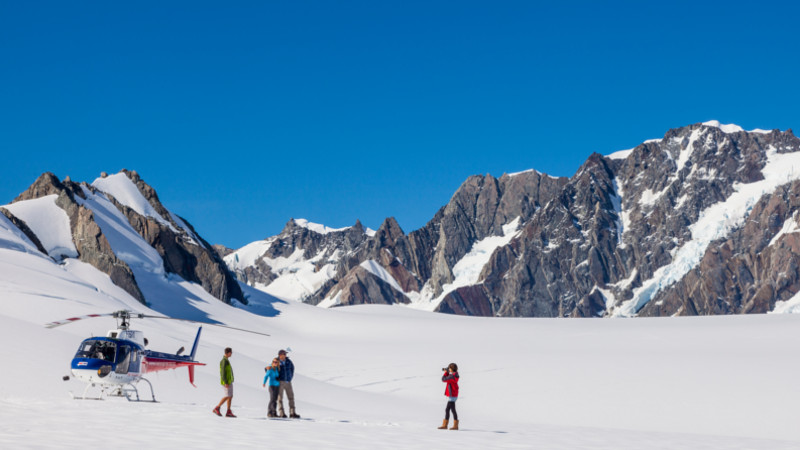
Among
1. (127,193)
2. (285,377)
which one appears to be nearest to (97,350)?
(285,377)

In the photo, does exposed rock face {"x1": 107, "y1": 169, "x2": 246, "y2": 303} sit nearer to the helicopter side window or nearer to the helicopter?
the helicopter

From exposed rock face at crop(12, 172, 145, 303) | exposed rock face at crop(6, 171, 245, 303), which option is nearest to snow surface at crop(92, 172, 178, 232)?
exposed rock face at crop(6, 171, 245, 303)

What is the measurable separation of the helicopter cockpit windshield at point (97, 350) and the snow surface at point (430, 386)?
1332mm

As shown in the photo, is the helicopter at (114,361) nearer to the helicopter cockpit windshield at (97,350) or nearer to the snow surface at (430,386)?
the helicopter cockpit windshield at (97,350)

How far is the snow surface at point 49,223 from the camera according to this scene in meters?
83.1

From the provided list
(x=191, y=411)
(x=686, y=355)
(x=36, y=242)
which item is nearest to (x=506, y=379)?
(x=686, y=355)

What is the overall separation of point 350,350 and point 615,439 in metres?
44.0

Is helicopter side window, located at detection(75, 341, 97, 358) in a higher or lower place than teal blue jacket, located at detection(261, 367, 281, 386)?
higher

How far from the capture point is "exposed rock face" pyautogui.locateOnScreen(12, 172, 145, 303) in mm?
80188

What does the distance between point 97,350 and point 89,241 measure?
63555mm

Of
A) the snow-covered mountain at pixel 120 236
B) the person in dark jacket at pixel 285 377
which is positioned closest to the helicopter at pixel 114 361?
the person in dark jacket at pixel 285 377

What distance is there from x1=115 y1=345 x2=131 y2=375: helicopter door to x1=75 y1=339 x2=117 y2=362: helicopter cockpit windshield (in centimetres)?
21

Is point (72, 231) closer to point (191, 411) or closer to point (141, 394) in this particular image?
point (141, 394)

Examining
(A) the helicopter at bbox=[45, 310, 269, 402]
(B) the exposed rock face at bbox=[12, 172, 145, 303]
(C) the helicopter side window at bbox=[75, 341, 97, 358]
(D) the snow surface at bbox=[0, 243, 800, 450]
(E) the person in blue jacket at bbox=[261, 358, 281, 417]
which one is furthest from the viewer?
(B) the exposed rock face at bbox=[12, 172, 145, 303]
